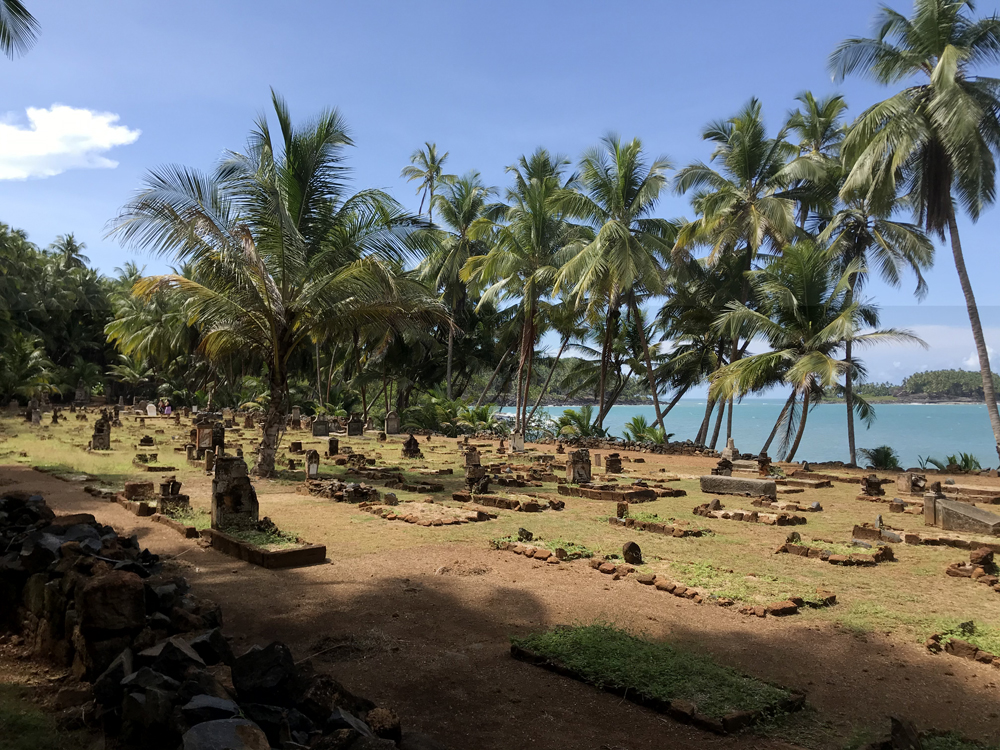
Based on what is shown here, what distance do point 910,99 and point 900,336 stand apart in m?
7.03

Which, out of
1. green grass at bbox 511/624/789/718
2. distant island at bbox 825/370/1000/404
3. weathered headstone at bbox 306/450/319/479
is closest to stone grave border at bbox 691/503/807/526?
green grass at bbox 511/624/789/718

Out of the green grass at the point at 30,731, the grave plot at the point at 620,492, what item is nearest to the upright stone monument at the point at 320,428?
the grave plot at the point at 620,492

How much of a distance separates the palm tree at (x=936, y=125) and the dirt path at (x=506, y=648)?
16.3 meters

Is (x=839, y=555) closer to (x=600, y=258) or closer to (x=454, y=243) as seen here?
(x=600, y=258)

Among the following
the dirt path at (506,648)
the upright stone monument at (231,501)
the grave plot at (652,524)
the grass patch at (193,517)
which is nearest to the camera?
the dirt path at (506,648)

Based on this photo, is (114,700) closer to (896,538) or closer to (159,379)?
(896,538)

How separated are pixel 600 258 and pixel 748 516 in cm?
1487

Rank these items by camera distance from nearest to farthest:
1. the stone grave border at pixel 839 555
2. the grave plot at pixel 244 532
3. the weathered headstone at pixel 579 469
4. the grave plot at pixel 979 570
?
the grave plot at pixel 979 570
the grave plot at pixel 244 532
the stone grave border at pixel 839 555
the weathered headstone at pixel 579 469

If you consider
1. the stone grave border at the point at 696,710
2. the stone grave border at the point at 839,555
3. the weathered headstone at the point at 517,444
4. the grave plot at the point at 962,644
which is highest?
the weathered headstone at the point at 517,444

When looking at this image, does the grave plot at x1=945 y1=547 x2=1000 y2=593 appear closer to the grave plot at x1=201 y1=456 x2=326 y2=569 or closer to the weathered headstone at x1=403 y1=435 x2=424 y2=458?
the grave plot at x1=201 y1=456 x2=326 y2=569

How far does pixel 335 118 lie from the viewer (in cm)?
1438

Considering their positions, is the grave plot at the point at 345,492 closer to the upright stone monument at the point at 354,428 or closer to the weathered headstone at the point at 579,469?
the weathered headstone at the point at 579,469

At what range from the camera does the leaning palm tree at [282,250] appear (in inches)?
533

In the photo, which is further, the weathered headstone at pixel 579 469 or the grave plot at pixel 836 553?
the weathered headstone at pixel 579 469
